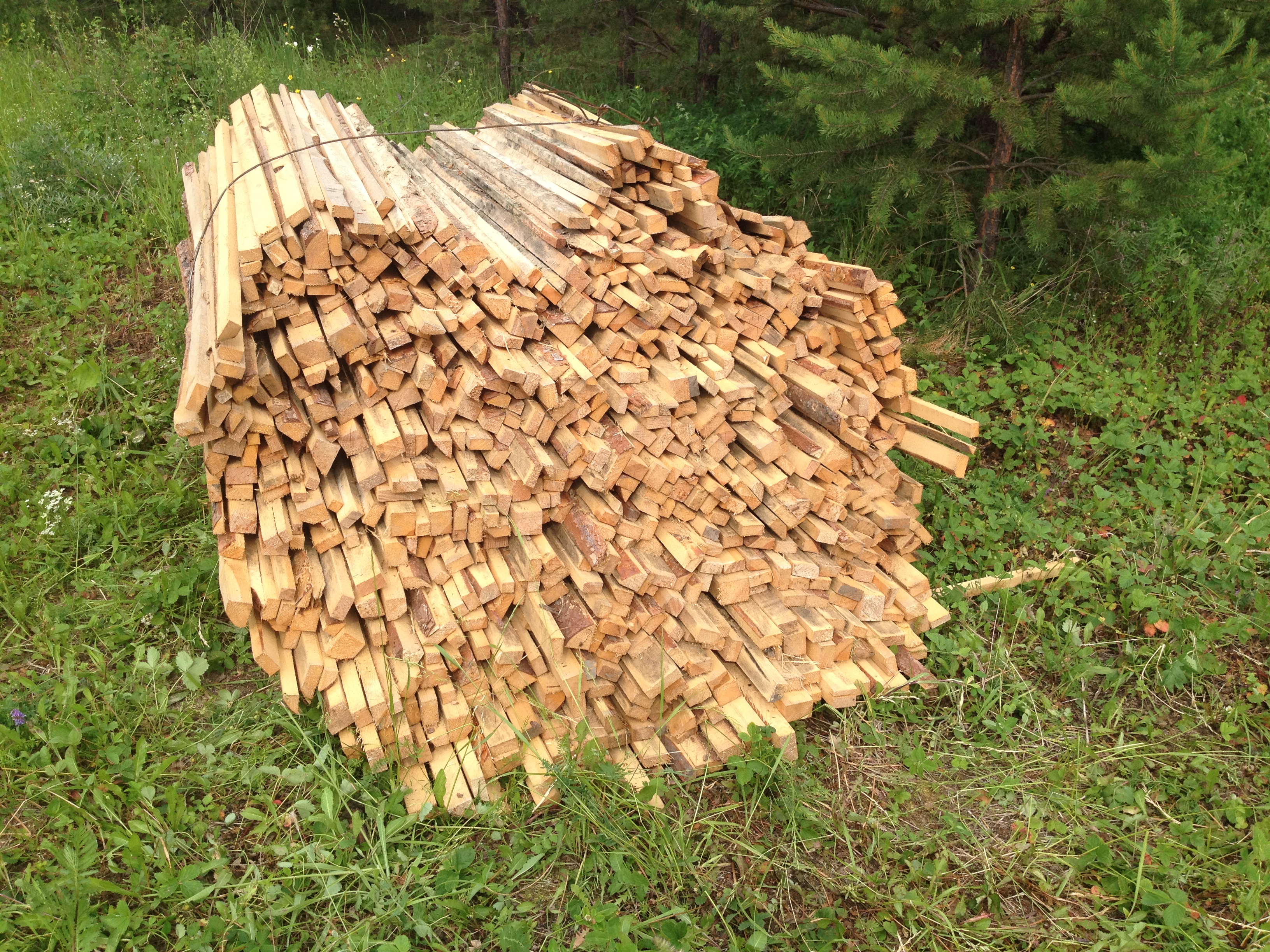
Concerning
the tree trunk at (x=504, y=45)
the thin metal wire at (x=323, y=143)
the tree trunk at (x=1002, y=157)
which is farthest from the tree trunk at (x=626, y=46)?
the tree trunk at (x=1002, y=157)

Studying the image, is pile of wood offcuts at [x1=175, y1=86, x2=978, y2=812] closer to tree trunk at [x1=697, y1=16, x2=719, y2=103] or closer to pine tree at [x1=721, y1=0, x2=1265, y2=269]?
pine tree at [x1=721, y1=0, x2=1265, y2=269]

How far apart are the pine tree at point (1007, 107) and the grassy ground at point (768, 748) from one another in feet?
2.88

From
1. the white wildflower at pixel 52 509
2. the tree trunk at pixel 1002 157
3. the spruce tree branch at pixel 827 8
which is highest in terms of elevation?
the spruce tree branch at pixel 827 8

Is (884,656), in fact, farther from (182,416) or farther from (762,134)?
(762,134)

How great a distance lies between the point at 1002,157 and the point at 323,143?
3.95 meters

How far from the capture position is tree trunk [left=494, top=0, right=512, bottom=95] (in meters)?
7.88

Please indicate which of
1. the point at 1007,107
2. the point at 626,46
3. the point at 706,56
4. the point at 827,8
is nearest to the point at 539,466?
the point at 1007,107

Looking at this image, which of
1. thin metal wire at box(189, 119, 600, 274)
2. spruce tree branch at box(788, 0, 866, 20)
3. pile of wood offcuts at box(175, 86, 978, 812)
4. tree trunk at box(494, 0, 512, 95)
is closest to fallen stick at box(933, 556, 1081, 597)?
pile of wood offcuts at box(175, 86, 978, 812)

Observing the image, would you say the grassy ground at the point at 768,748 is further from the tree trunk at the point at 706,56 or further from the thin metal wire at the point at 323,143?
the tree trunk at the point at 706,56

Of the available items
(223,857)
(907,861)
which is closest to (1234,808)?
(907,861)

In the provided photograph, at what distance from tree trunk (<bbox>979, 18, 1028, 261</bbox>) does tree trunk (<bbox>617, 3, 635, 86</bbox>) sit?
3824 mm

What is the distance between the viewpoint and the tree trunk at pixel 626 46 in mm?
7820

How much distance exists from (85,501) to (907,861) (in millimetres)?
4078

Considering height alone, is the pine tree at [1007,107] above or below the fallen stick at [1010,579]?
above
